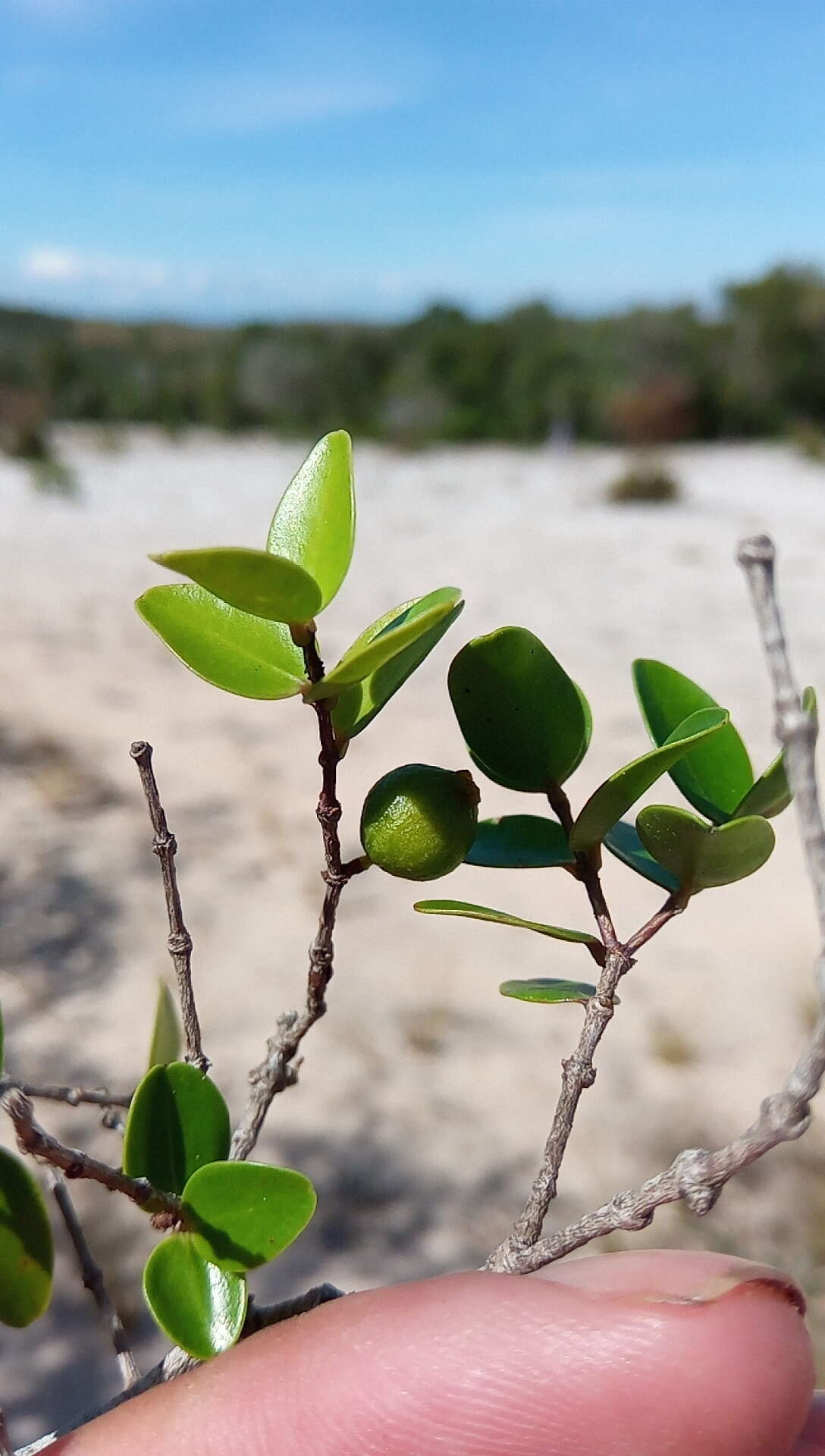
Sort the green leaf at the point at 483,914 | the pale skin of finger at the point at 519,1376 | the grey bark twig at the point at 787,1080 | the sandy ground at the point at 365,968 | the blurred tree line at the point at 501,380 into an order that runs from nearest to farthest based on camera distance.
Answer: the grey bark twig at the point at 787,1080 < the green leaf at the point at 483,914 < the pale skin of finger at the point at 519,1376 < the sandy ground at the point at 365,968 < the blurred tree line at the point at 501,380

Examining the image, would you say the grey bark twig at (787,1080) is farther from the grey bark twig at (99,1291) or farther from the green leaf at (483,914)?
the grey bark twig at (99,1291)

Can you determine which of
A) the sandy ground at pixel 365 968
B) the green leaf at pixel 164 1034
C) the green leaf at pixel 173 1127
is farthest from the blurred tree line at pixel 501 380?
the green leaf at pixel 173 1127

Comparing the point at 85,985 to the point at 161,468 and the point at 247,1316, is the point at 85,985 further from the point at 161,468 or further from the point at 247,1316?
the point at 161,468

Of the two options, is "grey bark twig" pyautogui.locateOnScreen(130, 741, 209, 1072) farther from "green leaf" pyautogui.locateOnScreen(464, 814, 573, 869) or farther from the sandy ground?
the sandy ground

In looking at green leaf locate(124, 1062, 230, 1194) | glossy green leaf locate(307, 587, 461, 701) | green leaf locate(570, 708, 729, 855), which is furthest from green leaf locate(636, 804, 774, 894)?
green leaf locate(124, 1062, 230, 1194)

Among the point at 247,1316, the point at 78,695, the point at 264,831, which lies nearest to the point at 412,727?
the point at 264,831
